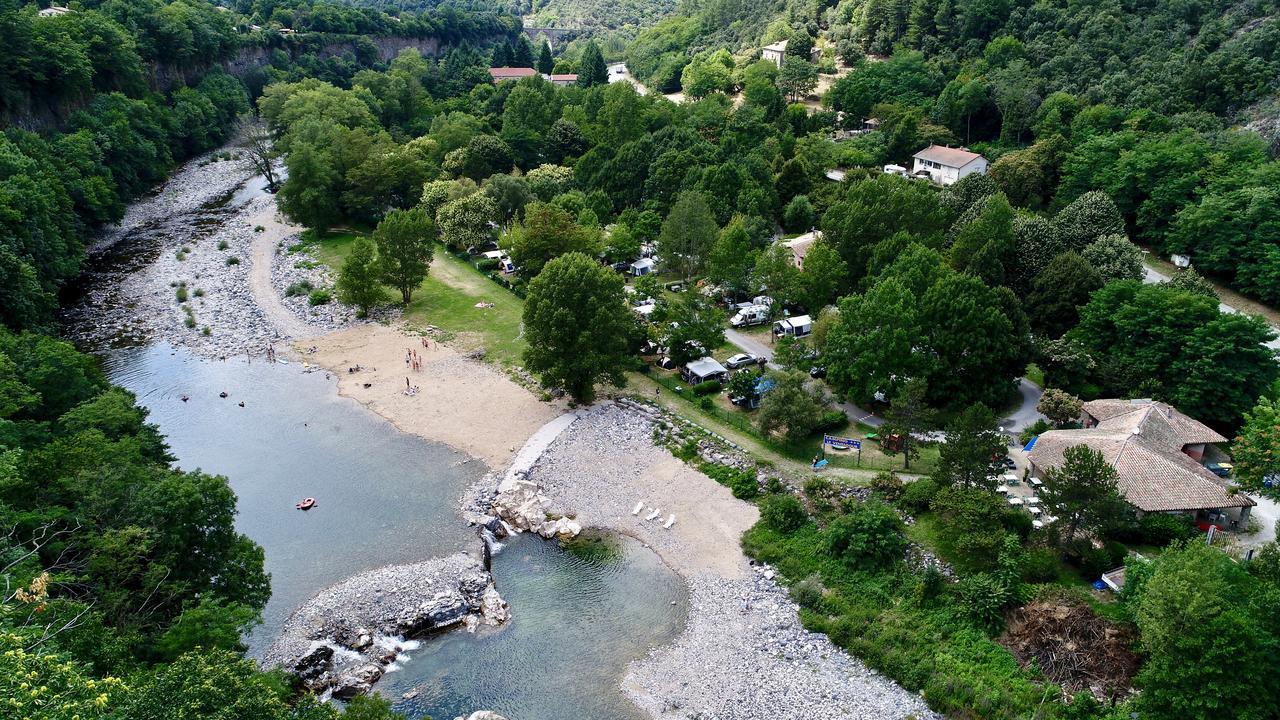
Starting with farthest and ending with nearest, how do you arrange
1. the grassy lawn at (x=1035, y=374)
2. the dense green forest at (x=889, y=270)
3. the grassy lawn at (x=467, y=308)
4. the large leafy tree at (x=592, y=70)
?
the large leafy tree at (x=592, y=70) < the grassy lawn at (x=467, y=308) < the grassy lawn at (x=1035, y=374) < the dense green forest at (x=889, y=270)

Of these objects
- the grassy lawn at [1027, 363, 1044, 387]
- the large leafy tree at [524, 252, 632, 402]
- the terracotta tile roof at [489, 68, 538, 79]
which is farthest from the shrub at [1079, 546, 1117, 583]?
the terracotta tile roof at [489, 68, 538, 79]

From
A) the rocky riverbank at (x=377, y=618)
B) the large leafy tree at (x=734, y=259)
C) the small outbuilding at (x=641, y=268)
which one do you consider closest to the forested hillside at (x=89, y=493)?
the rocky riverbank at (x=377, y=618)

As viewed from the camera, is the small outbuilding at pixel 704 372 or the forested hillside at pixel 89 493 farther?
the small outbuilding at pixel 704 372

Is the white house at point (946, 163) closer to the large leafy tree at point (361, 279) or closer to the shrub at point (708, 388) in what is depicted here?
the shrub at point (708, 388)

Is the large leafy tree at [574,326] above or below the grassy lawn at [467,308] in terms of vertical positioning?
above

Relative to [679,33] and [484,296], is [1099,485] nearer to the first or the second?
[484,296]

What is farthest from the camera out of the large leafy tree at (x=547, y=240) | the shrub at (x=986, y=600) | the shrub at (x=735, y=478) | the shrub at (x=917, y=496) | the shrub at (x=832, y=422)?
the large leafy tree at (x=547, y=240)

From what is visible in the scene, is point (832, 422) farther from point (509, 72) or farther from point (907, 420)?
point (509, 72)

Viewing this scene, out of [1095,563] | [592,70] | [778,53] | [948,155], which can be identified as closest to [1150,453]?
[1095,563]
